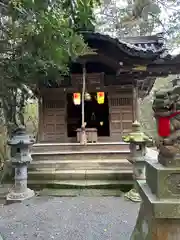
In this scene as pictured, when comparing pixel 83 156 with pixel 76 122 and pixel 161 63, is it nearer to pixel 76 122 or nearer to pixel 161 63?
pixel 161 63

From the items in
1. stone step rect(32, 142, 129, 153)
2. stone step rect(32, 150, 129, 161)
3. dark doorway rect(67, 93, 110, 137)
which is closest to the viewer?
stone step rect(32, 150, 129, 161)

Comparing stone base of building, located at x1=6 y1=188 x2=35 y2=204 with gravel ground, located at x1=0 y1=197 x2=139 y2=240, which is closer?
gravel ground, located at x1=0 y1=197 x2=139 y2=240

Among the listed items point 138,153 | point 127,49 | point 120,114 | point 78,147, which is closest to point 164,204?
point 138,153

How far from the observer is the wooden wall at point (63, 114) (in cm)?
761

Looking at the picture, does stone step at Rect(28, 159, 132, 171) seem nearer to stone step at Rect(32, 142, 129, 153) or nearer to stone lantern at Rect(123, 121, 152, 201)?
stone step at Rect(32, 142, 129, 153)

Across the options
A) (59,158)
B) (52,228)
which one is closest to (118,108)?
(59,158)

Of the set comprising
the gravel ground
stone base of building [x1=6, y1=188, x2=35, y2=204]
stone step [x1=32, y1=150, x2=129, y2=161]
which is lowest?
the gravel ground

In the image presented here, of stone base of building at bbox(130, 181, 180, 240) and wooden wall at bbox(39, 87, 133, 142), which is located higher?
wooden wall at bbox(39, 87, 133, 142)

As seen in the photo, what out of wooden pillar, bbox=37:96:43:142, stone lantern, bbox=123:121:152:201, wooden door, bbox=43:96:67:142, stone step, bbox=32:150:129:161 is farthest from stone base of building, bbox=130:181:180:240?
wooden pillar, bbox=37:96:43:142

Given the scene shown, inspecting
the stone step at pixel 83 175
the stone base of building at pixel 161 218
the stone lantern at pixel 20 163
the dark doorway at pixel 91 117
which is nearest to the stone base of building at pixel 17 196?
the stone lantern at pixel 20 163

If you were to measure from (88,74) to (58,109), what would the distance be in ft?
5.54

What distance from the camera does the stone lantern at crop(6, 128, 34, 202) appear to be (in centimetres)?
466

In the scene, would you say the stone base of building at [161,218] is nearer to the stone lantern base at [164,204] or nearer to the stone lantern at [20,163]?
the stone lantern base at [164,204]

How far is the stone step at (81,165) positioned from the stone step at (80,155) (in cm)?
26
